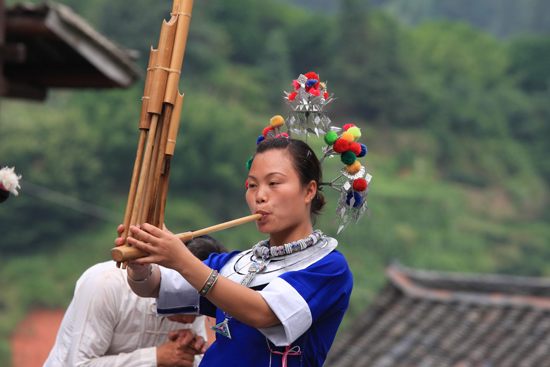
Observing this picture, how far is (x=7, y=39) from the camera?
4.15 meters

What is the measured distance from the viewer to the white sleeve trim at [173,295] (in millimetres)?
2383

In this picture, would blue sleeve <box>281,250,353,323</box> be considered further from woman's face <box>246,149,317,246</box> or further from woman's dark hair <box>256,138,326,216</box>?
woman's dark hair <box>256,138,326,216</box>

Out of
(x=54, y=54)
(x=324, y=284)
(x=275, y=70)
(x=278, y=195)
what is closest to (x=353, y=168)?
(x=278, y=195)

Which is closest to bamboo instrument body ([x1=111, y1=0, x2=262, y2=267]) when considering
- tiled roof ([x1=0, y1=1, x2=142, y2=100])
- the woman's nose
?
the woman's nose

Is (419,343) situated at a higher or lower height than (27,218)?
lower

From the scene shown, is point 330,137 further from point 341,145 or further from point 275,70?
point 275,70

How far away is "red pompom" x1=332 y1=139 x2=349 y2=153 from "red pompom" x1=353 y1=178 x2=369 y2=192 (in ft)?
0.36

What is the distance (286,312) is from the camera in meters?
2.07

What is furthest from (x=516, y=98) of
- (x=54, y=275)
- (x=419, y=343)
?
(x=419, y=343)

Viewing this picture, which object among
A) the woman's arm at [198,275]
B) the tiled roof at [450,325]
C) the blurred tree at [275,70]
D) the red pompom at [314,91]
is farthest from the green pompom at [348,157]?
the blurred tree at [275,70]

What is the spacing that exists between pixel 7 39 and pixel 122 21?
38626 mm

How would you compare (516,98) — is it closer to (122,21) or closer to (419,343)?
(122,21)

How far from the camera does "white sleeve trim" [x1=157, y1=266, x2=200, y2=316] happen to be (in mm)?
2383

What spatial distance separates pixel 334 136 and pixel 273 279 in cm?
54
